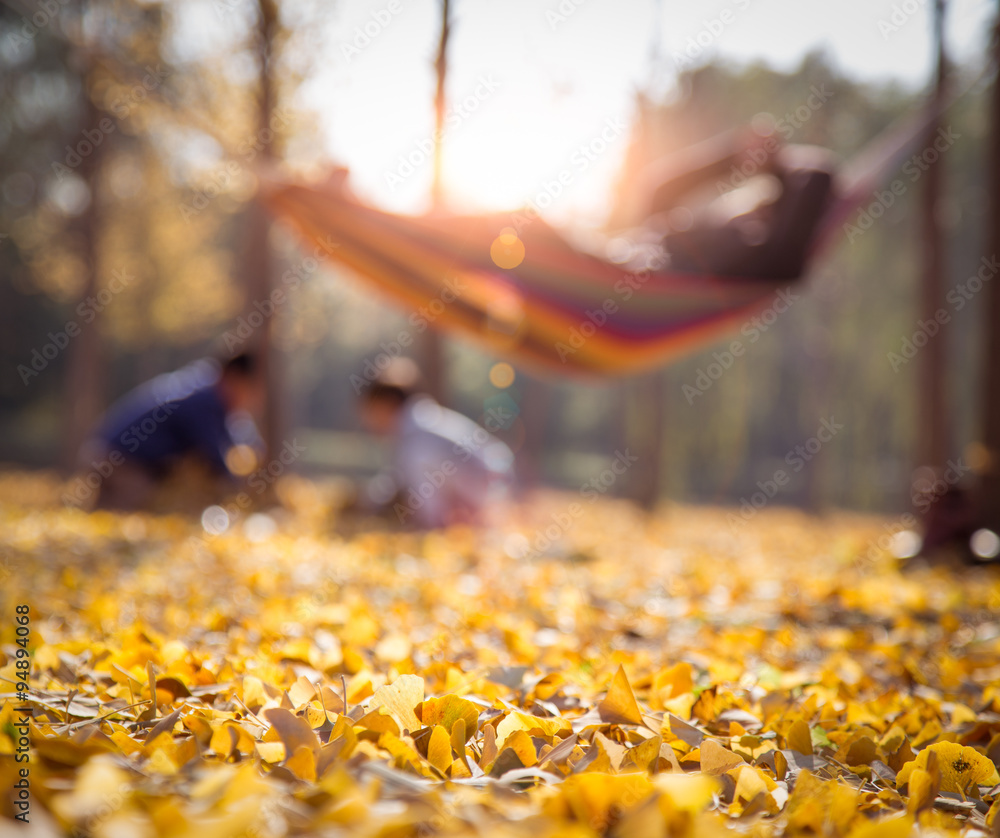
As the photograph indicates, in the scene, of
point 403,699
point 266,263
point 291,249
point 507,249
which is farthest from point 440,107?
point 291,249

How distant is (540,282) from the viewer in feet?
10.3

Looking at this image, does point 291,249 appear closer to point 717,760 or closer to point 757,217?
point 757,217

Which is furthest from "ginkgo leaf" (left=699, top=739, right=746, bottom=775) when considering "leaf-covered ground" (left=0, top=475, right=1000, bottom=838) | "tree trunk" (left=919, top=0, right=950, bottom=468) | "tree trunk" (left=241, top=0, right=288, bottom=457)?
"tree trunk" (left=919, top=0, right=950, bottom=468)

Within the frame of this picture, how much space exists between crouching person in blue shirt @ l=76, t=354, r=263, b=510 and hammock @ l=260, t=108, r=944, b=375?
4.57 feet

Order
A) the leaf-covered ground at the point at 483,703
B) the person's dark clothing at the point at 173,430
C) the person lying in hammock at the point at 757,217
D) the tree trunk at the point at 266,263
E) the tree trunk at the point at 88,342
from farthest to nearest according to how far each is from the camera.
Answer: the tree trunk at the point at 88,342 → the tree trunk at the point at 266,263 → the person's dark clothing at the point at 173,430 → the person lying in hammock at the point at 757,217 → the leaf-covered ground at the point at 483,703

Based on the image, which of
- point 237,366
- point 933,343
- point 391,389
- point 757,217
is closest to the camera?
point 757,217

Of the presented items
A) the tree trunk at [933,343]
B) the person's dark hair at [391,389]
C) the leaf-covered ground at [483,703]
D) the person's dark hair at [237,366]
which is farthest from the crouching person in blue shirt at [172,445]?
the tree trunk at [933,343]

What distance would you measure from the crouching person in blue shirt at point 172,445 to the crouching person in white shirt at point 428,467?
0.90 m

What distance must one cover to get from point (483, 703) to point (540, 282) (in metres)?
2.44

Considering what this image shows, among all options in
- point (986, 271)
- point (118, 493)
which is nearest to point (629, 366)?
point (986, 271)

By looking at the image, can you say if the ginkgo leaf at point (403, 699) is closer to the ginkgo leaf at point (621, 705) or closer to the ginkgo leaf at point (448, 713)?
the ginkgo leaf at point (448, 713)

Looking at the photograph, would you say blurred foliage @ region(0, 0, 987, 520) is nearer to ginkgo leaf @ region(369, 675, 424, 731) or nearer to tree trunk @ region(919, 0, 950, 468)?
tree trunk @ region(919, 0, 950, 468)

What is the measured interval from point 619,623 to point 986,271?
2.93 metres

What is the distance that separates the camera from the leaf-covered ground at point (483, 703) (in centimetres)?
63
